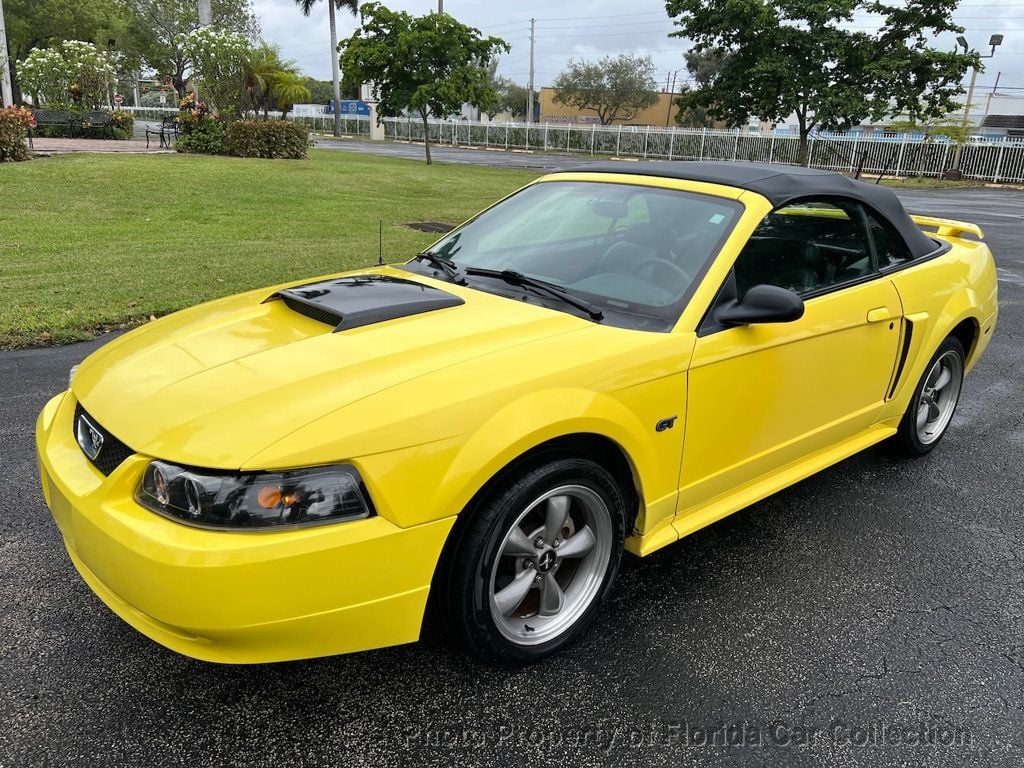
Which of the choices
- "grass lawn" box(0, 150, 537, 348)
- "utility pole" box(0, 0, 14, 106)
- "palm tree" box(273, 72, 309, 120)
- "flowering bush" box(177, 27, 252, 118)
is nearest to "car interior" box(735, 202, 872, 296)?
"grass lawn" box(0, 150, 537, 348)

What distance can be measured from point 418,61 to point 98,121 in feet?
33.3

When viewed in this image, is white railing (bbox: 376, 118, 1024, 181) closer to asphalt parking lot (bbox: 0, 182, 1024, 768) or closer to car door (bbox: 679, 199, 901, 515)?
car door (bbox: 679, 199, 901, 515)

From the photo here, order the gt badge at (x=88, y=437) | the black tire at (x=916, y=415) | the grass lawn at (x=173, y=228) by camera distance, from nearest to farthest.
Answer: the gt badge at (x=88, y=437) < the black tire at (x=916, y=415) < the grass lawn at (x=173, y=228)

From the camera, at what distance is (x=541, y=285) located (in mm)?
2996

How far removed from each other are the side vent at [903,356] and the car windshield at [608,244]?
1245 mm

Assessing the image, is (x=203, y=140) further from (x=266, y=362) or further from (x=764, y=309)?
(x=764, y=309)

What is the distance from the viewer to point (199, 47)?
70.7 feet

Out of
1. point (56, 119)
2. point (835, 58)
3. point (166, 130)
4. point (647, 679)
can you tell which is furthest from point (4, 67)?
point (647, 679)

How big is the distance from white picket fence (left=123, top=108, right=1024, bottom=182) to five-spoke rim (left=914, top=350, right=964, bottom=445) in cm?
2411

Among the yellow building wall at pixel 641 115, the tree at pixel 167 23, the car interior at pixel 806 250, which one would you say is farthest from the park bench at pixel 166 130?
the yellow building wall at pixel 641 115

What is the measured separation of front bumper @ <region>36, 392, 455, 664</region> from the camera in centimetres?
189

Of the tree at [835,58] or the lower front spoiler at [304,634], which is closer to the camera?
the lower front spoiler at [304,634]

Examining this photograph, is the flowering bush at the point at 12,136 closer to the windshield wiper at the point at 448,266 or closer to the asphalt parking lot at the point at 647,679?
the asphalt parking lot at the point at 647,679

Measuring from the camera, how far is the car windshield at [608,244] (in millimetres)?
2869
